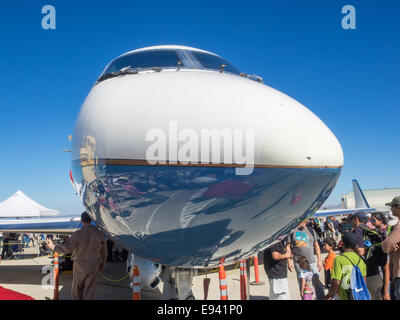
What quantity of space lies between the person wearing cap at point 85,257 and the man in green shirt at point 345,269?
3.57 meters

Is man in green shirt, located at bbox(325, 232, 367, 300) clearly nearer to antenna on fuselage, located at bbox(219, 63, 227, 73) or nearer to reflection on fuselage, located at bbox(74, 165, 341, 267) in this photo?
reflection on fuselage, located at bbox(74, 165, 341, 267)

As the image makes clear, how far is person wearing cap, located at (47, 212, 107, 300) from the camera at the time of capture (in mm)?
4934

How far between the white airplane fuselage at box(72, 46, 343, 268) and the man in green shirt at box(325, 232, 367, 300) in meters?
1.73

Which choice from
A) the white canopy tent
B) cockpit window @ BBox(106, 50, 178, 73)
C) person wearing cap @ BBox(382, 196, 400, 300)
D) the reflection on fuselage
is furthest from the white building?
the reflection on fuselage

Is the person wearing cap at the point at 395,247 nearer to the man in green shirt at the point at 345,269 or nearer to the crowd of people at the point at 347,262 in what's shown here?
the crowd of people at the point at 347,262

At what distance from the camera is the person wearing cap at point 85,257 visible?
4934mm

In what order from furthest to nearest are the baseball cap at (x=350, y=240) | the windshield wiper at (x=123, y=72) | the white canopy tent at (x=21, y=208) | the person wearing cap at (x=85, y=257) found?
the white canopy tent at (x=21, y=208) → the person wearing cap at (x=85, y=257) → the baseball cap at (x=350, y=240) → the windshield wiper at (x=123, y=72)

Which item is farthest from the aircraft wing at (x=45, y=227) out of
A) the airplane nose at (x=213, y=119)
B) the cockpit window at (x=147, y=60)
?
the airplane nose at (x=213, y=119)

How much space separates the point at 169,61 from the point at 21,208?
76.4ft

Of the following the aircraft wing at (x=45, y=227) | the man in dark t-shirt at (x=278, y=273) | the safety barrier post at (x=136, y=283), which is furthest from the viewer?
the aircraft wing at (x=45, y=227)
